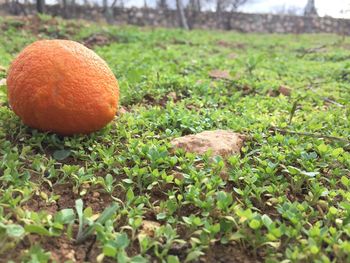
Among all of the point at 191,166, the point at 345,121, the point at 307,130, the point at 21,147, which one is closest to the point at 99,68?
the point at 21,147

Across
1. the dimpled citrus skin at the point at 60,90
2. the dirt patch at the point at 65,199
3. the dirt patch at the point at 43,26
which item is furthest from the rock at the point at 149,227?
the dirt patch at the point at 43,26

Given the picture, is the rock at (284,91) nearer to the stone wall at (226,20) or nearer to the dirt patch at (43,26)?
the dirt patch at (43,26)

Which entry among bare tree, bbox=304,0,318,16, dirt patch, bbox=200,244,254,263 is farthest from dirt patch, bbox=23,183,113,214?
bare tree, bbox=304,0,318,16

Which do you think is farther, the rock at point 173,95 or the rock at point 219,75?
the rock at point 219,75

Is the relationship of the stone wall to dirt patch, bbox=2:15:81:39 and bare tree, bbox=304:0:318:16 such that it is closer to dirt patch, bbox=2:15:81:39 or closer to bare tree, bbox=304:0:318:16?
bare tree, bbox=304:0:318:16

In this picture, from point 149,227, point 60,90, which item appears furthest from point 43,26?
point 149,227

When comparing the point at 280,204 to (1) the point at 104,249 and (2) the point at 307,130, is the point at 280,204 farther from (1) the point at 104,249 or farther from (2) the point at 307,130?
(2) the point at 307,130
